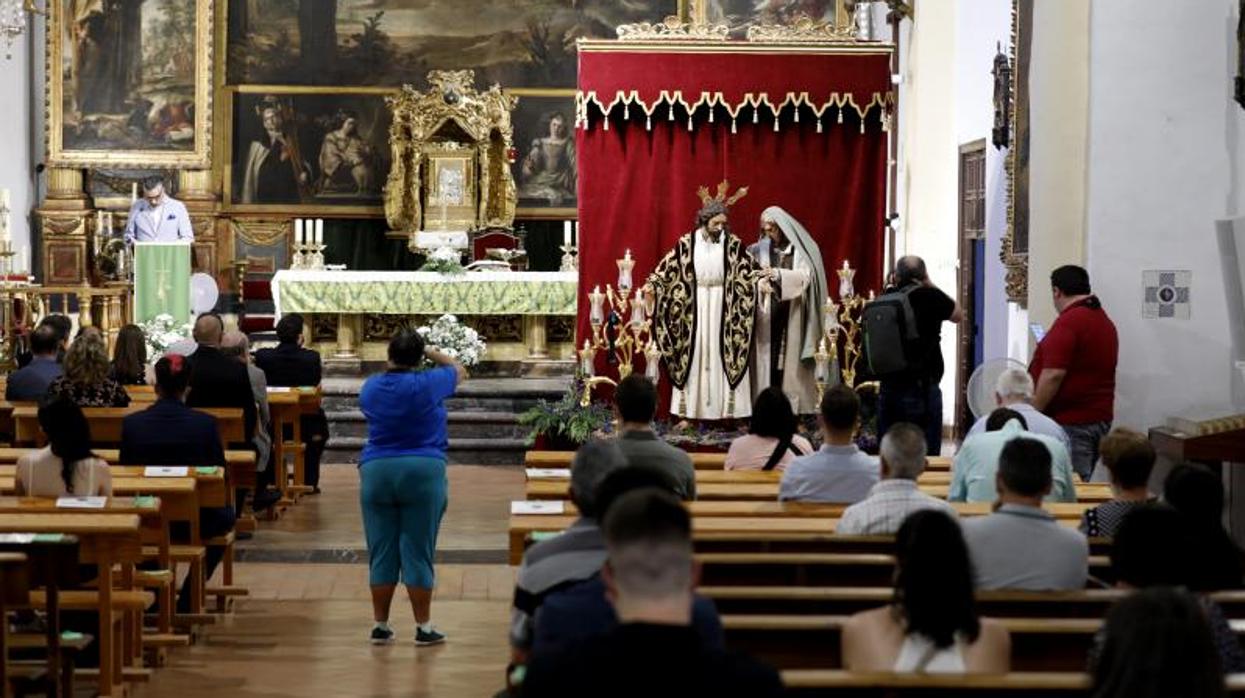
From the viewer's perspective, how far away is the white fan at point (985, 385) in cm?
1038

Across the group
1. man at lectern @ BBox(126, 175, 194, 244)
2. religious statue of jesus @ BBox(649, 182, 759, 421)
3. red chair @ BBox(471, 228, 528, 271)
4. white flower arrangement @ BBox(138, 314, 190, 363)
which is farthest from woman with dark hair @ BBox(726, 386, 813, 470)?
man at lectern @ BBox(126, 175, 194, 244)

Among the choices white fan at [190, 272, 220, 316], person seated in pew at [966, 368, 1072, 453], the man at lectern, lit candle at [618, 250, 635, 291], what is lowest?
person seated in pew at [966, 368, 1072, 453]

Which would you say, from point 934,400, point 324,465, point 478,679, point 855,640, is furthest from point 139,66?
point 855,640

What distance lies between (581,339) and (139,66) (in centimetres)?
1246

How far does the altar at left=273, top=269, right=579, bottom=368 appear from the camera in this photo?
2075 cm

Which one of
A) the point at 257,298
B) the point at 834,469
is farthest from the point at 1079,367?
the point at 257,298

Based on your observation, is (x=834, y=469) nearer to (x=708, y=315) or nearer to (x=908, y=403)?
(x=908, y=403)

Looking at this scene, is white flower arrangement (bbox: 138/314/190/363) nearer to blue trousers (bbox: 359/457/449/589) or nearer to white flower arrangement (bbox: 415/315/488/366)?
white flower arrangement (bbox: 415/315/488/366)

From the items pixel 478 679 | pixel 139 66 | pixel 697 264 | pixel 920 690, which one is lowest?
pixel 478 679

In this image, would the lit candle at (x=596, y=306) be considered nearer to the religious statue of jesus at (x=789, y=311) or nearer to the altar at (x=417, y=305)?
the religious statue of jesus at (x=789, y=311)

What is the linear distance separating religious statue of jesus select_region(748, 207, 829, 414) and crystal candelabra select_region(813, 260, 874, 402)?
0.12 m

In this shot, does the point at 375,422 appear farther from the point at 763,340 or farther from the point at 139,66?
the point at 139,66

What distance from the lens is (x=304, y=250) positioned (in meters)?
22.9

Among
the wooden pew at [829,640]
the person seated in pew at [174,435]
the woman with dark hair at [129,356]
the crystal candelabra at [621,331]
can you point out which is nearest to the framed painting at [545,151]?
the crystal candelabra at [621,331]
